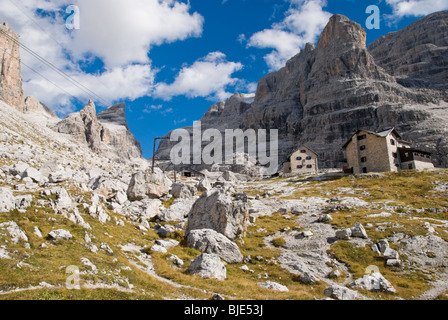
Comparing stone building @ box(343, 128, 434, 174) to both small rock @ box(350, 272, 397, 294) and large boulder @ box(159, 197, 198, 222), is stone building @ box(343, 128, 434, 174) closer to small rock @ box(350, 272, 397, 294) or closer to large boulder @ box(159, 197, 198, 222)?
large boulder @ box(159, 197, 198, 222)

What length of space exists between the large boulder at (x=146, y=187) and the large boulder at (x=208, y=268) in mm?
23109

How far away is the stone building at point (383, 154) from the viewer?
79.0 metres

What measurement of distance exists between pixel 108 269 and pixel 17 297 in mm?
5939

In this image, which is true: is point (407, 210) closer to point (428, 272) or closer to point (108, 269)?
point (428, 272)

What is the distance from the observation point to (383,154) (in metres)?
79.5

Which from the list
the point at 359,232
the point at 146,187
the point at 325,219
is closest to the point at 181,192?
the point at 146,187

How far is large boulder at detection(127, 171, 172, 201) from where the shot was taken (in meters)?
42.0

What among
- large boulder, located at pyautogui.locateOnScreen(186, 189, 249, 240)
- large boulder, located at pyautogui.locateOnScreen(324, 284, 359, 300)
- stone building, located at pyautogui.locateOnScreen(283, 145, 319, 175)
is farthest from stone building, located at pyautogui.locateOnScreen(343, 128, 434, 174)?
large boulder, located at pyautogui.locateOnScreen(324, 284, 359, 300)

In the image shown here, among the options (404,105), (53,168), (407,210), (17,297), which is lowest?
(17,297)

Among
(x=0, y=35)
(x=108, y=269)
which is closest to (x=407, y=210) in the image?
(x=108, y=269)

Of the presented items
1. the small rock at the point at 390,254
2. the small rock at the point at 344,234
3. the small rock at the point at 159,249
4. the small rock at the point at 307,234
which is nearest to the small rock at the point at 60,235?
the small rock at the point at 159,249

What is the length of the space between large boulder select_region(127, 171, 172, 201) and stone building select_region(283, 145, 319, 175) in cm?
7487

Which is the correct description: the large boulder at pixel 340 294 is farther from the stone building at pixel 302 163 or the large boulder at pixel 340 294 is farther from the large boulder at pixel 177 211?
the stone building at pixel 302 163
